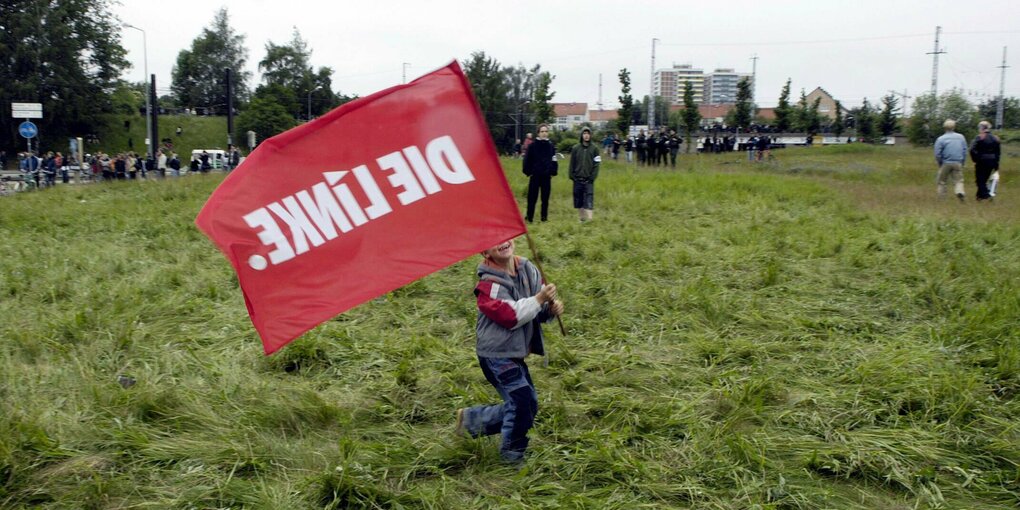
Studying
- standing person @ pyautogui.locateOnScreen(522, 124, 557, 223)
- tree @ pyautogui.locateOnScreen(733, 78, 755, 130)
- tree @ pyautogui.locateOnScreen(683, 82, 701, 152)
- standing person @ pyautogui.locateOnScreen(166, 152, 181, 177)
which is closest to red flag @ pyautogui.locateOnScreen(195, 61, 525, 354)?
standing person @ pyautogui.locateOnScreen(522, 124, 557, 223)

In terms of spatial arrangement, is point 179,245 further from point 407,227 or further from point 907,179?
point 907,179

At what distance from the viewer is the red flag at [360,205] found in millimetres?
3861

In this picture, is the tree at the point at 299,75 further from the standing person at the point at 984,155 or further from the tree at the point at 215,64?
the standing person at the point at 984,155

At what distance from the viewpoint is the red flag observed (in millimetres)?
3861

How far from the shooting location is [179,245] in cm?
1157

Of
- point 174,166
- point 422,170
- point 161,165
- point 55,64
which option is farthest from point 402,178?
point 55,64

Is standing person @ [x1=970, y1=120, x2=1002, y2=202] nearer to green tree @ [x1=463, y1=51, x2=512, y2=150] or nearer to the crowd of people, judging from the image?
the crowd of people

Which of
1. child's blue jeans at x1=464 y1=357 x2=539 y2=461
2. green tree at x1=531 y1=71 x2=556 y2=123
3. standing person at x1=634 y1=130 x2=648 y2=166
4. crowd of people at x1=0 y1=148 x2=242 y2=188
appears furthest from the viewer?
green tree at x1=531 y1=71 x2=556 y2=123

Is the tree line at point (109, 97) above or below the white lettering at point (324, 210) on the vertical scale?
above

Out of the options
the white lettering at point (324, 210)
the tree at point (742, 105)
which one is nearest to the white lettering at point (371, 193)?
the white lettering at point (324, 210)

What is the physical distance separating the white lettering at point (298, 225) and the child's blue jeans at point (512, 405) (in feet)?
3.47

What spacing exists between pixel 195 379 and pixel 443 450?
86.9 inches

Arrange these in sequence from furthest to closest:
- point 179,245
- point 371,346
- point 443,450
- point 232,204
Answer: point 179,245
point 371,346
point 443,450
point 232,204

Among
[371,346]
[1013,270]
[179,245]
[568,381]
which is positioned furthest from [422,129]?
[179,245]
